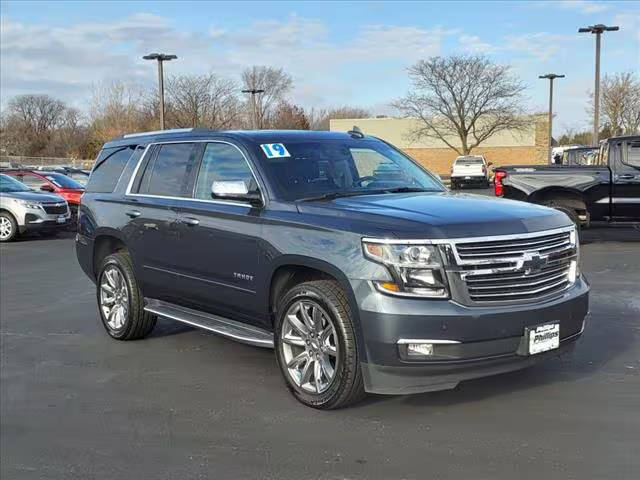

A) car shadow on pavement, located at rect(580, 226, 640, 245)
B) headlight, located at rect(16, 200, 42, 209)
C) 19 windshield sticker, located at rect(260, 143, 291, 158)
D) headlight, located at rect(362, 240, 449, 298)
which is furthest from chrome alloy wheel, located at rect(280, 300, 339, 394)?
headlight, located at rect(16, 200, 42, 209)

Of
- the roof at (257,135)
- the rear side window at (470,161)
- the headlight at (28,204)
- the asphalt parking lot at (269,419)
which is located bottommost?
the asphalt parking lot at (269,419)

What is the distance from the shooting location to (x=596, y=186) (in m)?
12.2

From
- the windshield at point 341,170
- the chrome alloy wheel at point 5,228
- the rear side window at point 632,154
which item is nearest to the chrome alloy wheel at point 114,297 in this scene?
the windshield at point 341,170

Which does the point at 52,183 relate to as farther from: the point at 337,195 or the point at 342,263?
the point at 342,263

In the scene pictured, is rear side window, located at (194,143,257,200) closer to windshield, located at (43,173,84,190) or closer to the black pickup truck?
the black pickup truck

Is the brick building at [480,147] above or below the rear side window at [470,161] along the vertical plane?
above

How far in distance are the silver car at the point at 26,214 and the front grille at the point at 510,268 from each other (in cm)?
1359

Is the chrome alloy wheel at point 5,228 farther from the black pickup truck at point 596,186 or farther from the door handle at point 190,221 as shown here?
the door handle at point 190,221

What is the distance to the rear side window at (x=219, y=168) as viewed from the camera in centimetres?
529

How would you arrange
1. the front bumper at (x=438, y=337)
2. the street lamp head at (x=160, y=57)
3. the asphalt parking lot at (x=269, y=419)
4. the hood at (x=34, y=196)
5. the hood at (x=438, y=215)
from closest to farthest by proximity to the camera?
the asphalt parking lot at (x=269, y=419), the front bumper at (x=438, y=337), the hood at (x=438, y=215), the hood at (x=34, y=196), the street lamp head at (x=160, y=57)

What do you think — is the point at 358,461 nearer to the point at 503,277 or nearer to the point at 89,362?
the point at 503,277

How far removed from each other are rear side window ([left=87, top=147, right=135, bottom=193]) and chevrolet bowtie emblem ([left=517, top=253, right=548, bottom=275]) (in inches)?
159

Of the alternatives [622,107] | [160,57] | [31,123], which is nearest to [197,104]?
[160,57]

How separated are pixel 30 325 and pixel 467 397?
4776mm
